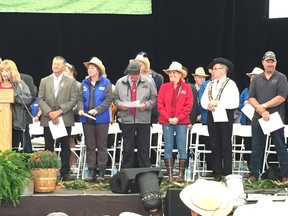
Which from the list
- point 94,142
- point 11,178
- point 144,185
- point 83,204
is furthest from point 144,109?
point 11,178

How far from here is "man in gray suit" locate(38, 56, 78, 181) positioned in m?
9.70

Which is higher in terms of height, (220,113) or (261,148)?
(220,113)

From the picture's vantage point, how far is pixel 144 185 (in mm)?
7766

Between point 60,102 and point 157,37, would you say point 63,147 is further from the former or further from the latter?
point 157,37

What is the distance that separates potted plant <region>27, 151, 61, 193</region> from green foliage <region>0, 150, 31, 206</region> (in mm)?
314

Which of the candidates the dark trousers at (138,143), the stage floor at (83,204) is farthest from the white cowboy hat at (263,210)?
the dark trousers at (138,143)

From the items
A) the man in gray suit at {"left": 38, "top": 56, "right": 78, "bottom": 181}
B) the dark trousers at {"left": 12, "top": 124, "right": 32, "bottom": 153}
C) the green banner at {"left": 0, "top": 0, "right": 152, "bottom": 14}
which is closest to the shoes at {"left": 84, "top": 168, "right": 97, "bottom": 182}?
the man in gray suit at {"left": 38, "top": 56, "right": 78, "bottom": 181}

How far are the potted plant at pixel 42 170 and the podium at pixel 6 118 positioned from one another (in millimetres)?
355

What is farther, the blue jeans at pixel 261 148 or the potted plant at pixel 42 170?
the blue jeans at pixel 261 148

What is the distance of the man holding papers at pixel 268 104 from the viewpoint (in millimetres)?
9469

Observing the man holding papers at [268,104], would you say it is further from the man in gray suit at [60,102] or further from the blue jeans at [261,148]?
the man in gray suit at [60,102]

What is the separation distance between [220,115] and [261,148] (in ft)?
2.08

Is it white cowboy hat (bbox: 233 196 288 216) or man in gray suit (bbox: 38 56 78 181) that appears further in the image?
man in gray suit (bbox: 38 56 78 181)

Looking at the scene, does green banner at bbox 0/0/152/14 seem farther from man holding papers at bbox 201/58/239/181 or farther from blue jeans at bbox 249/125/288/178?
A: blue jeans at bbox 249/125/288/178
